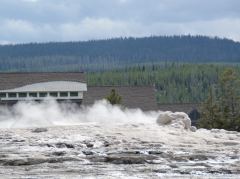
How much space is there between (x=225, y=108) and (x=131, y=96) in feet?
31.7

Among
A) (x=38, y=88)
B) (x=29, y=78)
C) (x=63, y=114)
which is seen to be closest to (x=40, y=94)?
(x=38, y=88)

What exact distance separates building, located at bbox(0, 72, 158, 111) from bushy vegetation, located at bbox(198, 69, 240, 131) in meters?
6.48

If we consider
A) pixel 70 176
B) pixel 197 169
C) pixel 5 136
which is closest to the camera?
pixel 70 176

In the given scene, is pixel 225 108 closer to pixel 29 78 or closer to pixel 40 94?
pixel 40 94

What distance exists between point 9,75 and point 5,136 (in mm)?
27329

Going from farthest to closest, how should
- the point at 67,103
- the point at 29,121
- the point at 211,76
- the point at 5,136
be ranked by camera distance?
the point at 211,76
the point at 67,103
the point at 29,121
the point at 5,136

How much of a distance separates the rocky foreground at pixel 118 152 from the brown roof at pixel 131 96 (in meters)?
22.9

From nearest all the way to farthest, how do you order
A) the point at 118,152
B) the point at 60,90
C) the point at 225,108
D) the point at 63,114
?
the point at 118,152, the point at 63,114, the point at 225,108, the point at 60,90

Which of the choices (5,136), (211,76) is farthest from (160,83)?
(5,136)

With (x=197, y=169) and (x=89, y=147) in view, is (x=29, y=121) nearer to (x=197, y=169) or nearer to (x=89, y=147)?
(x=89, y=147)

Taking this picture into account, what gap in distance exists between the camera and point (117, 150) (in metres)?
20.1

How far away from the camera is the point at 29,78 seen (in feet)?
167

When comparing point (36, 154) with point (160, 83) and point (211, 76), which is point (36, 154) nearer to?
point (160, 83)

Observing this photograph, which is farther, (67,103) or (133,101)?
(133,101)
